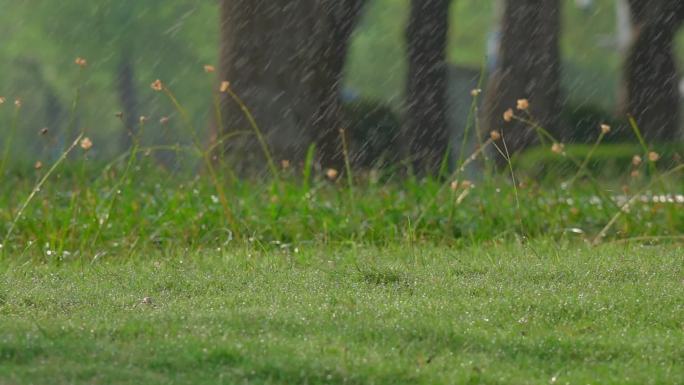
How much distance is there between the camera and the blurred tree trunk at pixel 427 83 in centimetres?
1648

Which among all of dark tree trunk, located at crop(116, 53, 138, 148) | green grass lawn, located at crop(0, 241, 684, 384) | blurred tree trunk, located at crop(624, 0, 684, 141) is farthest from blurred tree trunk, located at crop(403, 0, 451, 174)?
dark tree trunk, located at crop(116, 53, 138, 148)

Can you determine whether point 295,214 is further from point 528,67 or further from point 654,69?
point 654,69

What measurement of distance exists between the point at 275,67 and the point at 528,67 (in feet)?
19.3

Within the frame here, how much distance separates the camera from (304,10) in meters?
13.1

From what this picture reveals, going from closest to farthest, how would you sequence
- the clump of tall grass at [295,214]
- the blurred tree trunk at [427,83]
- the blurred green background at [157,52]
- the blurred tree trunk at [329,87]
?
the clump of tall grass at [295,214]
the blurred tree trunk at [329,87]
the blurred tree trunk at [427,83]
the blurred green background at [157,52]

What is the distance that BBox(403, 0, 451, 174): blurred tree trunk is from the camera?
16.5 meters

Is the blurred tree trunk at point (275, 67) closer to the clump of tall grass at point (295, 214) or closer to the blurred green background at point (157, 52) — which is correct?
the clump of tall grass at point (295, 214)

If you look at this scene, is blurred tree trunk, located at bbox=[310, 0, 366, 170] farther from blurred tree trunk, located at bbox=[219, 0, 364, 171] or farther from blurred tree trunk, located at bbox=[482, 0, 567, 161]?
blurred tree trunk, located at bbox=[482, 0, 567, 161]

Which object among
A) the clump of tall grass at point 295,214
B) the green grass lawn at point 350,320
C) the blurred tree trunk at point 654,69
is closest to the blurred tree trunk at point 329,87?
the clump of tall grass at point 295,214

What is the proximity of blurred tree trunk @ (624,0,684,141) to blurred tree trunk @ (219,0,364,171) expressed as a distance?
8.28 metres

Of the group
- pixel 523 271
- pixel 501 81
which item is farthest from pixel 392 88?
pixel 523 271

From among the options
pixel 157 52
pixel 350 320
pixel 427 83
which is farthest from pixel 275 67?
pixel 157 52

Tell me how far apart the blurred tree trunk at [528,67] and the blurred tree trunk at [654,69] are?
2828 mm

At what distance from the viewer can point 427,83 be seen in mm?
17156
